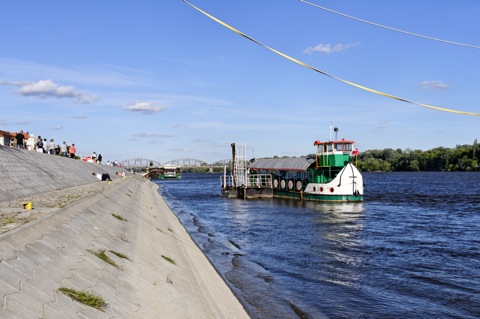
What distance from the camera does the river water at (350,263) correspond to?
47.3 ft

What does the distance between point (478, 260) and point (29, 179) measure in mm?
24800

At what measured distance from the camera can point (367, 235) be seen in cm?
2880

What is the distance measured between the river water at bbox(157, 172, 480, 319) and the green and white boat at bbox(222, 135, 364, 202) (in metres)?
12.1

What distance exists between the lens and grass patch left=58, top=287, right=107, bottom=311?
7.81 metres

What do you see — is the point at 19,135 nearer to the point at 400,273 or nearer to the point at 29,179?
the point at 29,179

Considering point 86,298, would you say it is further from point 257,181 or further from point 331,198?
point 257,181

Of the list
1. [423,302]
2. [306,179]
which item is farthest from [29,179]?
[306,179]

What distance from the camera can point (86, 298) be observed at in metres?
7.98

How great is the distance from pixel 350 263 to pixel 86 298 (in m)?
15.2

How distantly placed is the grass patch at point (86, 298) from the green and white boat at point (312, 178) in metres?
45.2

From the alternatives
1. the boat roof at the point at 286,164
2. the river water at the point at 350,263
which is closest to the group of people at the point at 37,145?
the river water at the point at 350,263

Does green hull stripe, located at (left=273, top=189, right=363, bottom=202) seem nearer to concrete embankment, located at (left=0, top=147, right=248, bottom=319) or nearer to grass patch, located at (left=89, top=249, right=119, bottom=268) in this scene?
concrete embankment, located at (left=0, top=147, right=248, bottom=319)

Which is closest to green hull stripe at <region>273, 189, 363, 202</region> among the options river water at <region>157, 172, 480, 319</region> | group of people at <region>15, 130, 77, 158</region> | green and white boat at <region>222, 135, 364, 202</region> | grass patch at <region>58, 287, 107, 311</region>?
green and white boat at <region>222, 135, 364, 202</region>

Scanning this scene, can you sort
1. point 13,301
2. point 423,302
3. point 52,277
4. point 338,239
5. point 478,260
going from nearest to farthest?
point 13,301 → point 52,277 → point 423,302 → point 478,260 → point 338,239
